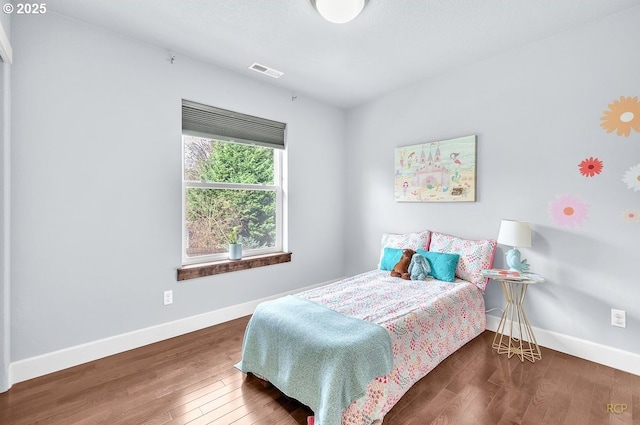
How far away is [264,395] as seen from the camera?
1.89m

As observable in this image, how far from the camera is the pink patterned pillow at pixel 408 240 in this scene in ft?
10.5

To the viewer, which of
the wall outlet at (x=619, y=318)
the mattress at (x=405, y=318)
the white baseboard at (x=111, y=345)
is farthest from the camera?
the wall outlet at (x=619, y=318)

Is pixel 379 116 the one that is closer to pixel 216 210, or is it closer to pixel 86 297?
pixel 216 210

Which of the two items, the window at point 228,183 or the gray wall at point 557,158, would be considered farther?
the window at point 228,183

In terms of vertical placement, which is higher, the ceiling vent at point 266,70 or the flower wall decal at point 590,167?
the ceiling vent at point 266,70

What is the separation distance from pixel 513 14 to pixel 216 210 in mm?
3068

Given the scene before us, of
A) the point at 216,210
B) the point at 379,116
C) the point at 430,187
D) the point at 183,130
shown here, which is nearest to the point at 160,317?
the point at 216,210

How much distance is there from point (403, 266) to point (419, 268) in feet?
0.55

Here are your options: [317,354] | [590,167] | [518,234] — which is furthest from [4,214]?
[590,167]

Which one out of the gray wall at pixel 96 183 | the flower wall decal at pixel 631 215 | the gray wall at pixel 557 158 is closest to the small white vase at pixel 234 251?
the gray wall at pixel 96 183

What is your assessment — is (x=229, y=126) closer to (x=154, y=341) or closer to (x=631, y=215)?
(x=154, y=341)

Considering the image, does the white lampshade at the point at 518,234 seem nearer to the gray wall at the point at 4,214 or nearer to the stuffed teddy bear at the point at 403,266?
the stuffed teddy bear at the point at 403,266

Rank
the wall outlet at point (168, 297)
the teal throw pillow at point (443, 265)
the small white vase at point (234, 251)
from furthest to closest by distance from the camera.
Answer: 1. the small white vase at point (234, 251)
2. the teal throw pillow at point (443, 265)
3. the wall outlet at point (168, 297)

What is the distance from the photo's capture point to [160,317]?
8.68 feet
